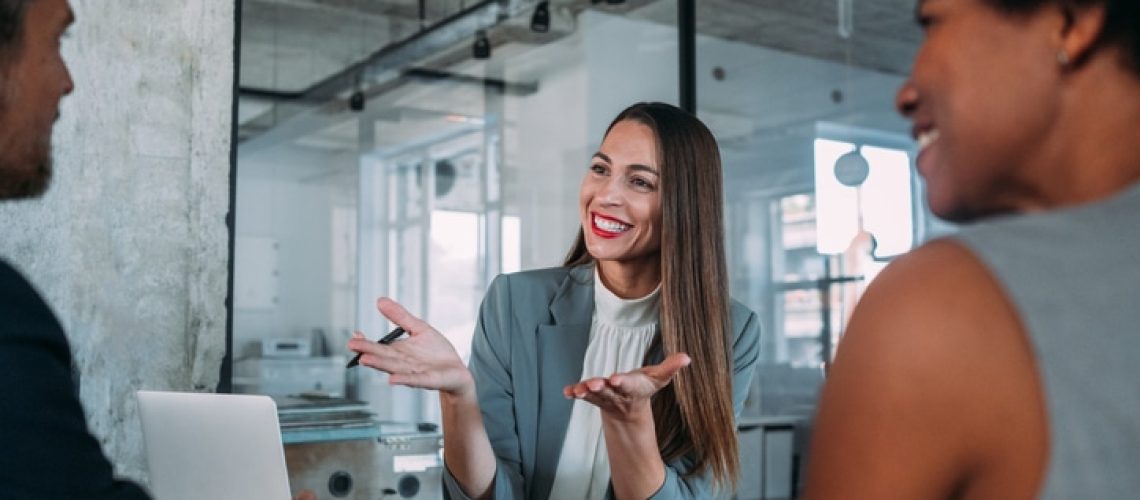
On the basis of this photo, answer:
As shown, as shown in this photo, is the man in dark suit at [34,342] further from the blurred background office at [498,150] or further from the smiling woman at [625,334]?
the blurred background office at [498,150]

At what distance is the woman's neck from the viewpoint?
2354 millimetres

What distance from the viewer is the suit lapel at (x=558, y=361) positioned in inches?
85.7

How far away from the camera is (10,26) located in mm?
1176

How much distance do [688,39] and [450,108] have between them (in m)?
3.44

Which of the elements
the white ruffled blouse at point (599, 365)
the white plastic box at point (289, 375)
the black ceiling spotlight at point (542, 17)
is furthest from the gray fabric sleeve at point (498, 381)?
the black ceiling spotlight at point (542, 17)

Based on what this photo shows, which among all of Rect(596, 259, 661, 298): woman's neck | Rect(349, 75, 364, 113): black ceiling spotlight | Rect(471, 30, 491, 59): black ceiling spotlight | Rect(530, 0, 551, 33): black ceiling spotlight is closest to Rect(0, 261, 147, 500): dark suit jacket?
Rect(596, 259, 661, 298): woman's neck

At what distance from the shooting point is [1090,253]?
54 centimetres

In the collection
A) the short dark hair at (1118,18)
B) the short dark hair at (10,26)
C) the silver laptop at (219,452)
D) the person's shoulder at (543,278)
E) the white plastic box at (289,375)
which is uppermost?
the short dark hair at (10,26)

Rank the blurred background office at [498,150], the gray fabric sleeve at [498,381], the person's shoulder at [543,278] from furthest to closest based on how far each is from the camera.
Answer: the blurred background office at [498,150] < the person's shoulder at [543,278] < the gray fabric sleeve at [498,381]

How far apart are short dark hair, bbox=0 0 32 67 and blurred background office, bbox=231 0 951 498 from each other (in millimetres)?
4382

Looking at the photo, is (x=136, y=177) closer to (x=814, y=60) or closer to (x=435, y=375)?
(x=435, y=375)

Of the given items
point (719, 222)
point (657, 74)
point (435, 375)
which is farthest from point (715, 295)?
point (657, 74)

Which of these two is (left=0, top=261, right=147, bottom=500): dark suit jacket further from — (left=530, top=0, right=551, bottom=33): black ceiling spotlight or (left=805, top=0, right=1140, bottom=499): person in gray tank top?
(left=530, top=0, right=551, bottom=33): black ceiling spotlight

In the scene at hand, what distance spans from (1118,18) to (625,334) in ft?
5.80
